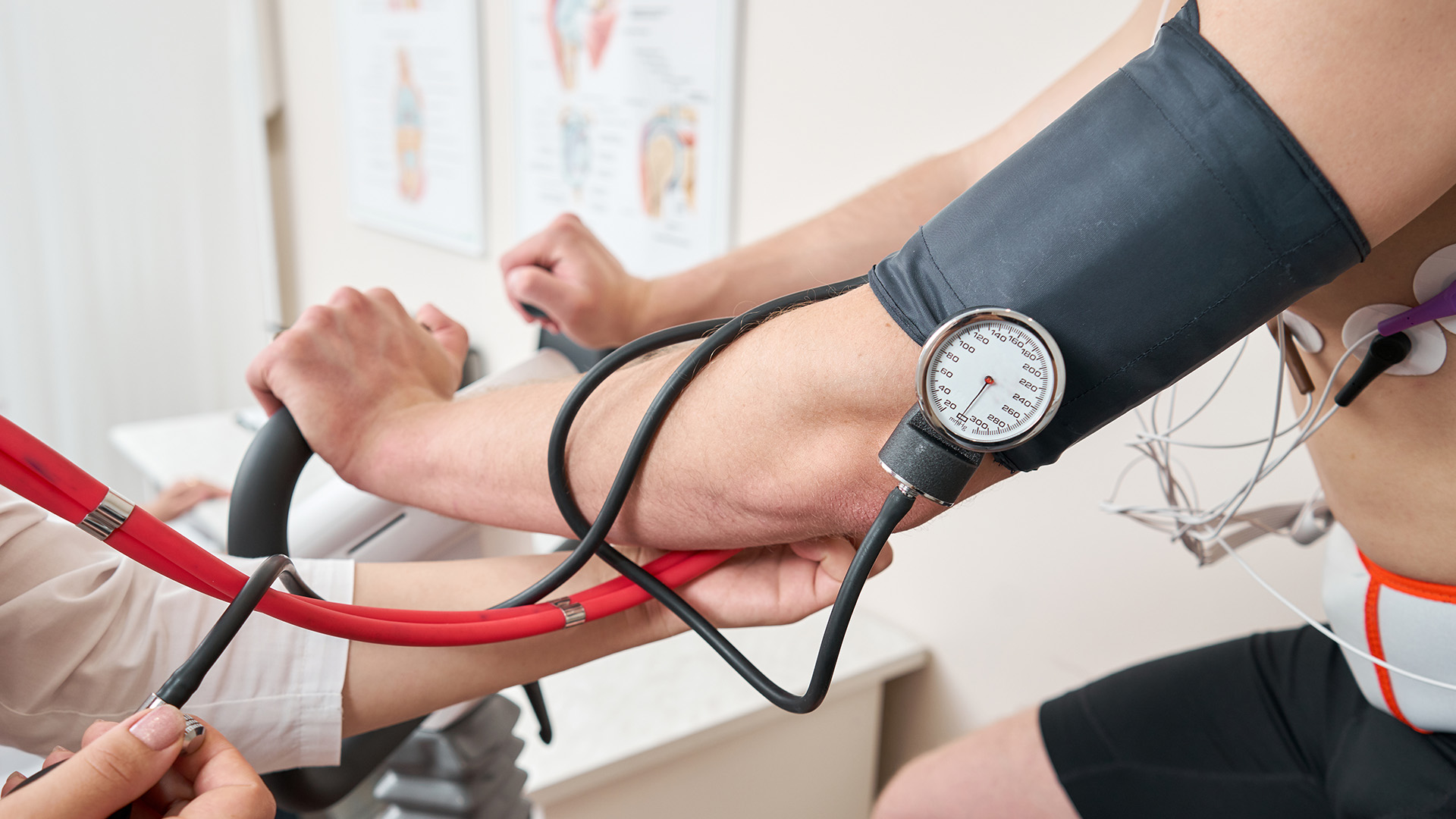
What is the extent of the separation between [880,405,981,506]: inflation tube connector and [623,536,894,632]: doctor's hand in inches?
6.4

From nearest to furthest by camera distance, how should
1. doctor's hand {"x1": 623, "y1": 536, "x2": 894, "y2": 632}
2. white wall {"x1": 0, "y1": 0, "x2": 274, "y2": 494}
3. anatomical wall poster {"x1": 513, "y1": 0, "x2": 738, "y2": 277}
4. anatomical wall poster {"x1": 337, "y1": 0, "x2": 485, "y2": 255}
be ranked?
doctor's hand {"x1": 623, "y1": 536, "x2": 894, "y2": 632} → anatomical wall poster {"x1": 513, "y1": 0, "x2": 738, "y2": 277} → anatomical wall poster {"x1": 337, "y1": 0, "x2": 485, "y2": 255} → white wall {"x1": 0, "y1": 0, "x2": 274, "y2": 494}

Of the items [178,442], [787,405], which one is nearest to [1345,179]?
[787,405]

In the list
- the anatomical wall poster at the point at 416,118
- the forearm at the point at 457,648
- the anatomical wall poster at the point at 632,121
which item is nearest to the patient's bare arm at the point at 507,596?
the forearm at the point at 457,648

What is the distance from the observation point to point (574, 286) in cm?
87

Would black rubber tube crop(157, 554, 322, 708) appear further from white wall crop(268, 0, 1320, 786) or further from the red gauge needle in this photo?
white wall crop(268, 0, 1320, 786)

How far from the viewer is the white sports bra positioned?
63 centimetres

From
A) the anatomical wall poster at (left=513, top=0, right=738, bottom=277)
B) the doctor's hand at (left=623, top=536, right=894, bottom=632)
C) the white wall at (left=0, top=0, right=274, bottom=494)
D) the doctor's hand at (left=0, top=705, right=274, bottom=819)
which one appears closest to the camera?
the doctor's hand at (left=0, top=705, right=274, bottom=819)

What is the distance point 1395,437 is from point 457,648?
669 millimetres

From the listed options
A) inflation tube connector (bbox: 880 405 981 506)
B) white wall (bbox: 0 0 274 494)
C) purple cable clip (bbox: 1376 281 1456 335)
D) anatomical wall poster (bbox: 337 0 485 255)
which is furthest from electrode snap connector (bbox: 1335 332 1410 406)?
white wall (bbox: 0 0 274 494)

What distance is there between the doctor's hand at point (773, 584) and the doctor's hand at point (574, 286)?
0.30 m

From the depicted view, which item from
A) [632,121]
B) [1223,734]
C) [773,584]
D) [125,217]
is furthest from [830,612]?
[125,217]

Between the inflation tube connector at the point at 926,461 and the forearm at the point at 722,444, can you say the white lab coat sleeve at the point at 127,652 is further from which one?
the inflation tube connector at the point at 926,461

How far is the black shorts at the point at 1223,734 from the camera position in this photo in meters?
0.84

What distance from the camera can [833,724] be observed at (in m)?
1.39
